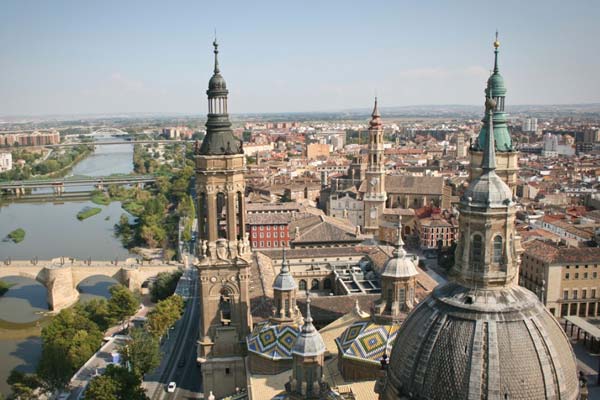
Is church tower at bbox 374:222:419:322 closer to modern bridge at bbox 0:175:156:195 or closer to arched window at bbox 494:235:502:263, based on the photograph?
arched window at bbox 494:235:502:263

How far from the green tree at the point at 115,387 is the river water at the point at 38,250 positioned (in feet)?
34.3

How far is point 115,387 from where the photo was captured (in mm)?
23500

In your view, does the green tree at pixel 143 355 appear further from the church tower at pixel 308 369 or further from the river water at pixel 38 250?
the church tower at pixel 308 369

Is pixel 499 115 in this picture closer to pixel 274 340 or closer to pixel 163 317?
pixel 274 340

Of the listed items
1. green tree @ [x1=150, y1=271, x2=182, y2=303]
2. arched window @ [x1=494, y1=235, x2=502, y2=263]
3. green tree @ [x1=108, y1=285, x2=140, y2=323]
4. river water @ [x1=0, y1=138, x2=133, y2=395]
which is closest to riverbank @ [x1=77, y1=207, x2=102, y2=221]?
river water @ [x1=0, y1=138, x2=133, y2=395]

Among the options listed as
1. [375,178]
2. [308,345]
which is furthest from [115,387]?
[375,178]

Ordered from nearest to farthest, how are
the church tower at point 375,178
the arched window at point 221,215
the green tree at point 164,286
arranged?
1. the arched window at point 221,215
2. the green tree at point 164,286
3. the church tower at point 375,178

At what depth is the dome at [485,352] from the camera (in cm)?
1172

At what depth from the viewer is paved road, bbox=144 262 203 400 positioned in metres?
27.8

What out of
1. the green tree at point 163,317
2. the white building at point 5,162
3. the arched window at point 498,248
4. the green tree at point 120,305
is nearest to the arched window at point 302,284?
the green tree at point 163,317

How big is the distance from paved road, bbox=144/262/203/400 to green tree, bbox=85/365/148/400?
344 cm

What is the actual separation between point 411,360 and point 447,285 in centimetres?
200

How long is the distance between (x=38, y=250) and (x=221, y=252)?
45746mm

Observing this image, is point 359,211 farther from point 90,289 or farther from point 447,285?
point 447,285
